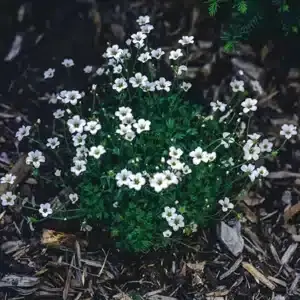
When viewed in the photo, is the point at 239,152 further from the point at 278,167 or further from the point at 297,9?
the point at 297,9

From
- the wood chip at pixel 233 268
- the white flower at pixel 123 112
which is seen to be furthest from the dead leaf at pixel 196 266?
the white flower at pixel 123 112

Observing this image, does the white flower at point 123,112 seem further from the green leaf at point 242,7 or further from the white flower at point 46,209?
the green leaf at point 242,7

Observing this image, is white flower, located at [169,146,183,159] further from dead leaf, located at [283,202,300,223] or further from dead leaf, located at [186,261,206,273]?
dead leaf, located at [283,202,300,223]

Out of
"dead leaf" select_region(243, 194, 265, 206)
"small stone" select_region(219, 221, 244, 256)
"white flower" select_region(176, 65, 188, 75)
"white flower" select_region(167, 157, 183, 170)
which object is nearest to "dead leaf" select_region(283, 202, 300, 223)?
"dead leaf" select_region(243, 194, 265, 206)

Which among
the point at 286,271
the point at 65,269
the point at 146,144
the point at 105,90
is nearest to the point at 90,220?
the point at 65,269

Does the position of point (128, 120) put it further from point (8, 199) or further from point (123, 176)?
point (8, 199)

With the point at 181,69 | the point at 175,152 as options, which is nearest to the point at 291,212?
the point at 175,152
